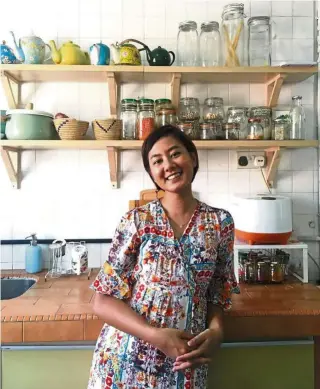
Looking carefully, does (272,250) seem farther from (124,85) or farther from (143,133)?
(124,85)

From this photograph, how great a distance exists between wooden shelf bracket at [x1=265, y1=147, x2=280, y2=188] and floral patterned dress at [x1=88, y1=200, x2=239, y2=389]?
2.81ft

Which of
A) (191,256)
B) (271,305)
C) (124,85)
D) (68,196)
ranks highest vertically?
(124,85)

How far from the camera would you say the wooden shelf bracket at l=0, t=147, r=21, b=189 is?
1876 millimetres

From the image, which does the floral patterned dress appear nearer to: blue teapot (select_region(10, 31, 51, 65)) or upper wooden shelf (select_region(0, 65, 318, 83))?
upper wooden shelf (select_region(0, 65, 318, 83))

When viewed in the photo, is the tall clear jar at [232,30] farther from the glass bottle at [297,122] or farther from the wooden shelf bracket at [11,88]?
the wooden shelf bracket at [11,88]

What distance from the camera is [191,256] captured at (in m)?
1.08

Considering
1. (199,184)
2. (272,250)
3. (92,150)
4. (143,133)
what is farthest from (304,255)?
(92,150)

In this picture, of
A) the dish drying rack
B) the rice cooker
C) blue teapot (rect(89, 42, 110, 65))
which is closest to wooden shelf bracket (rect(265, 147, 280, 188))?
the rice cooker

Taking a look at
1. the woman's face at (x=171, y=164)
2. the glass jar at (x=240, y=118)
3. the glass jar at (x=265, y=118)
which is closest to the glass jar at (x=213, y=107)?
the glass jar at (x=240, y=118)

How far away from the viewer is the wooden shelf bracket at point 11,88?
1.85m

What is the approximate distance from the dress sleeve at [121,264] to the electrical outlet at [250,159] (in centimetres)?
104

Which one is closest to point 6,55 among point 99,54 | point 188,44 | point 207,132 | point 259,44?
point 99,54

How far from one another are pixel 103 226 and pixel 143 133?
52 centimetres

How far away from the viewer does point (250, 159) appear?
6.59ft
